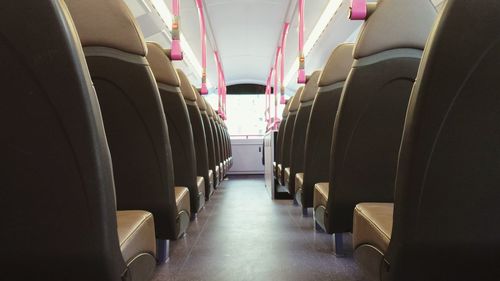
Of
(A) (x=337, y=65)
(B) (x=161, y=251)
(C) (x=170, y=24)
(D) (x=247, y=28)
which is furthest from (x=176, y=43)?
(D) (x=247, y=28)

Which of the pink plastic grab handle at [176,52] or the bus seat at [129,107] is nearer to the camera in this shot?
the bus seat at [129,107]

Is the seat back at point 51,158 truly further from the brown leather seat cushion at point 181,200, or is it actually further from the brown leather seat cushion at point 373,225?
the brown leather seat cushion at point 181,200

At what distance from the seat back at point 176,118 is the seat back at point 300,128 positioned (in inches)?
40.1

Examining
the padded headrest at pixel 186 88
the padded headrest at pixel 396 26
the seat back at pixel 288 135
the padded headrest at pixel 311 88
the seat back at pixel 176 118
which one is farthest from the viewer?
the seat back at pixel 288 135

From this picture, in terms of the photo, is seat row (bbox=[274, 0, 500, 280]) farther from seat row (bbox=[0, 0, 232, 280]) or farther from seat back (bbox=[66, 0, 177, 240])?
seat back (bbox=[66, 0, 177, 240])

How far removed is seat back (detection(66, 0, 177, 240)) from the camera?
1100 millimetres

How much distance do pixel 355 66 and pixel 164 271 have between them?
3.80 ft

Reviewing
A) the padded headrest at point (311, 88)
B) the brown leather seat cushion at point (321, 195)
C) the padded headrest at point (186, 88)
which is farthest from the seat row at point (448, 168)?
the padded headrest at point (311, 88)

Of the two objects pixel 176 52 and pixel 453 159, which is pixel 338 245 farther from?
pixel 176 52

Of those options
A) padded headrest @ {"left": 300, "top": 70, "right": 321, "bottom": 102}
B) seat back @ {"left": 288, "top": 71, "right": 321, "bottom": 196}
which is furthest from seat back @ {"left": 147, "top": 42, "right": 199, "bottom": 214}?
padded headrest @ {"left": 300, "top": 70, "right": 321, "bottom": 102}

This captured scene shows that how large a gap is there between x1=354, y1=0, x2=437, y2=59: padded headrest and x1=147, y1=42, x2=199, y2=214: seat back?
790mm

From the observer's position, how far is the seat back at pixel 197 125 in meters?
2.27

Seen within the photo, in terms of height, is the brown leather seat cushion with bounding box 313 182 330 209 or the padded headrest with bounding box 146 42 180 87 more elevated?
the padded headrest with bounding box 146 42 180 87

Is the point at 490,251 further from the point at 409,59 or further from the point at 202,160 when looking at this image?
the point at 202,160
